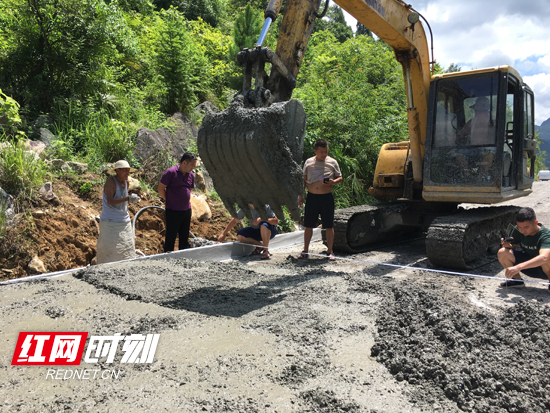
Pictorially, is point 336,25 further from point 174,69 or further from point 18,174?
point 18,174

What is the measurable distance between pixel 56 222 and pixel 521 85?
6805 millimetres

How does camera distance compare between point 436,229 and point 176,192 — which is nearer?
point 436,229

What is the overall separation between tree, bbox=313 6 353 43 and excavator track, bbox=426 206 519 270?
31209 millimetres

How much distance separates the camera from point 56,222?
5.75 meters

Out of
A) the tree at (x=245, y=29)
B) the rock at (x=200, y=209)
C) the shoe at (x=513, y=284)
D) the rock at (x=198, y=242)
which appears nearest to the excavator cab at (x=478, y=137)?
the shoe at (x=513, y=284)

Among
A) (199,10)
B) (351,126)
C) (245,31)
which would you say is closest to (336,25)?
(199,10)

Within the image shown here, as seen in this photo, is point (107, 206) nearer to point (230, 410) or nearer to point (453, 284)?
point (230, 410)

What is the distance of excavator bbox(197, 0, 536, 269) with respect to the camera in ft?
12.4

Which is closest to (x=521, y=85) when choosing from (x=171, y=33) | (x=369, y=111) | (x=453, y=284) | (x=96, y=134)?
(x=453, y=284)

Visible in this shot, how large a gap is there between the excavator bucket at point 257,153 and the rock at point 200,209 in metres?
3.31

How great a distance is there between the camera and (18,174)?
5.79 m

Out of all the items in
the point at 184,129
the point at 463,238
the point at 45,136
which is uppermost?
the point at 184,129

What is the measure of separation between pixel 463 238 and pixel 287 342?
329 cm

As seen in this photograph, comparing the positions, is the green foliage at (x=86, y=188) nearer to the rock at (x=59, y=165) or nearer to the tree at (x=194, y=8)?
the rock at (x=59, y=165)
